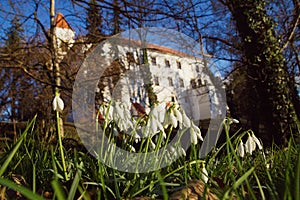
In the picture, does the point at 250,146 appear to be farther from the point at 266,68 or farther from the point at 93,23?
the point at 93,23

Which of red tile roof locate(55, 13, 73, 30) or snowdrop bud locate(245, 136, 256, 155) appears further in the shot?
red tile roof locate(55, 13, 73, 30)

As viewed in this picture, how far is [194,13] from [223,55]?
265cm

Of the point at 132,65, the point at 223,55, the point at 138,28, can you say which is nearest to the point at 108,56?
the point at 132,65

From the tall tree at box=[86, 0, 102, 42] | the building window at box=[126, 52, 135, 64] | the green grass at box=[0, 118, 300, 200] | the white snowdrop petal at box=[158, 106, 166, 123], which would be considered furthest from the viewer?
the building window at box=[126, 52, 135, 64]

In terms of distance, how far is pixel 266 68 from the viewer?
5051 mm

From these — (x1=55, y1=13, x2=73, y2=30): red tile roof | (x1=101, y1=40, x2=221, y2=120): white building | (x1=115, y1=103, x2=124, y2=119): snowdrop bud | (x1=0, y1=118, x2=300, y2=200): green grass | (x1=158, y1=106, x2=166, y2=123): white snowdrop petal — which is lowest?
(x1=0, y1=118, x2=300, y2=200): green grass

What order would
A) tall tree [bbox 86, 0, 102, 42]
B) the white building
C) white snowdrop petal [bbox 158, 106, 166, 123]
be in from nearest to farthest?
white snowdrop petal [bbox 158, 106, 166, 123] → the white building → tall tree [bbox 86, 0, 102, 42]

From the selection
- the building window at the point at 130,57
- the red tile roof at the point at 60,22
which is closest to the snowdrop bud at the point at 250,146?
the building window at the point at 130,57

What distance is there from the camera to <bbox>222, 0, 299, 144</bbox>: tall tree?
4.78 meters

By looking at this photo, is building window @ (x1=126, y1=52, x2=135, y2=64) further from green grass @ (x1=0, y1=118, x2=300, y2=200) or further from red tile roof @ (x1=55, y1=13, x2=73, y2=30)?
green grass @ (x1=0, y1=118, x2=300, y2=200)

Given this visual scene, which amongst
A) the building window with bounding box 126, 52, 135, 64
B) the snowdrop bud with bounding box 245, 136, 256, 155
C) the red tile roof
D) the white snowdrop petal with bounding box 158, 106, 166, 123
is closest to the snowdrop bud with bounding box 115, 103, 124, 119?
the white snowdrop petal with bounding box 158, 106, 166, 123

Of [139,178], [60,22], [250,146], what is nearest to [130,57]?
[60,22]

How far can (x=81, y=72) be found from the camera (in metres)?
6.04

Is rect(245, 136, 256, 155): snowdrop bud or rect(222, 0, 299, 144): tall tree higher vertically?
rect(222, 0, 299, 144): tall tree
